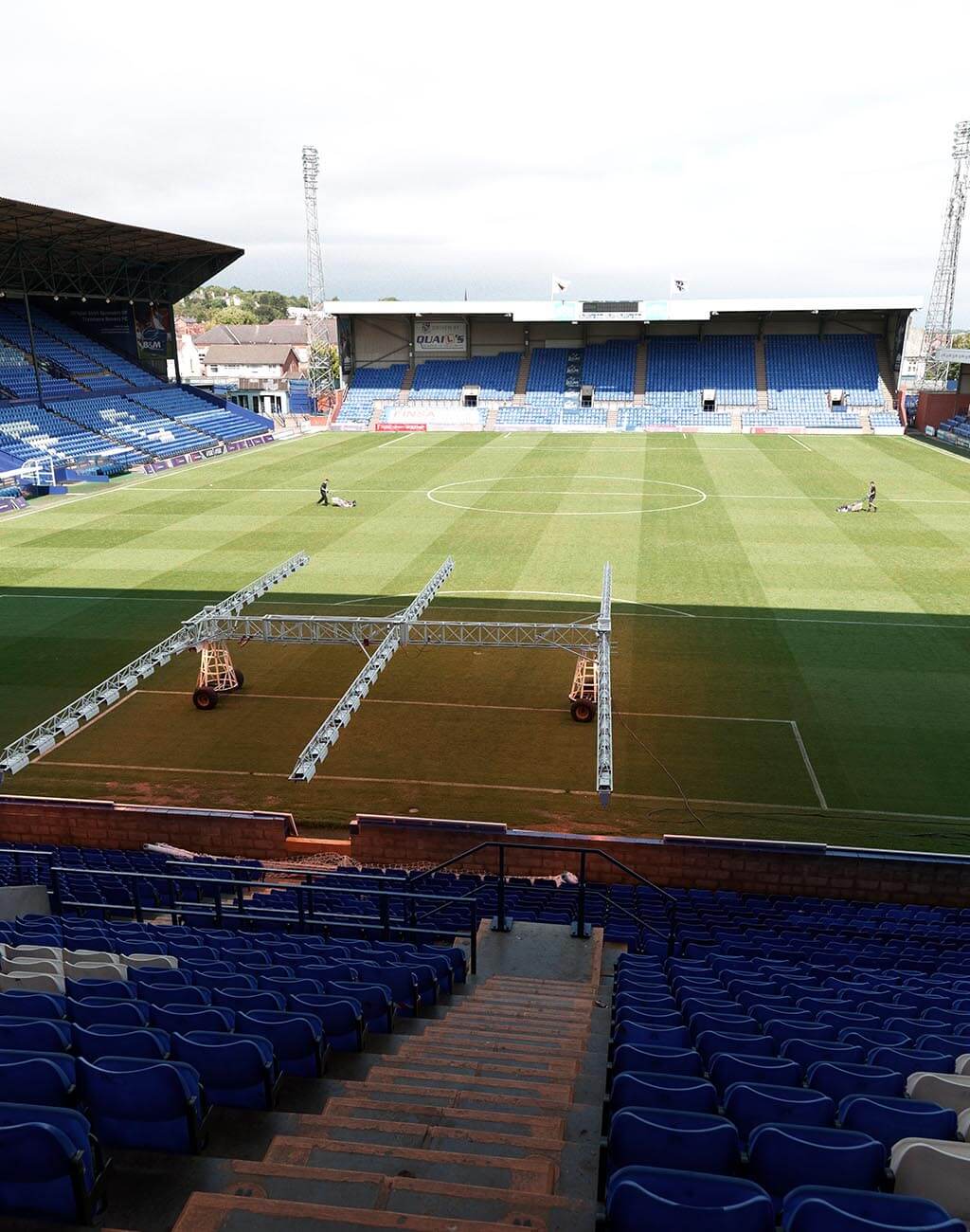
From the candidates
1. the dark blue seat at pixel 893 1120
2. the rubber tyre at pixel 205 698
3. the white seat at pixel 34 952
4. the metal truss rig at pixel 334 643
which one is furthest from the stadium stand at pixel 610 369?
the dark blue seat at pixel 893 1120

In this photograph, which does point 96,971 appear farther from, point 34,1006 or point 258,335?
point 258,335

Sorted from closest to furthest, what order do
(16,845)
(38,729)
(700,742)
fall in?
(16,845) → (38,729) → (700,742)

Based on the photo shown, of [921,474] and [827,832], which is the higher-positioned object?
[921,474]

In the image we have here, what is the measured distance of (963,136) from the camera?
249ft

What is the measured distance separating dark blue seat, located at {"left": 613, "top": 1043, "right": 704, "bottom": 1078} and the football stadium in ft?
0.08

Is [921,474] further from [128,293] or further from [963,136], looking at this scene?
[128,293]

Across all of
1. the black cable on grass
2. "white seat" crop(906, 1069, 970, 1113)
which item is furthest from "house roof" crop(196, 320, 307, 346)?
"white seat" crop(906, 1069, 970, 1113)

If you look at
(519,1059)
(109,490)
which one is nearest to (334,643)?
(519,1059)

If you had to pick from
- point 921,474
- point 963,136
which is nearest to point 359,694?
point 921,474

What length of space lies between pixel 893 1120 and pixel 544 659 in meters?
20.8

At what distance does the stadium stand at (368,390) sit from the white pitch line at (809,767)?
6390 centimetres

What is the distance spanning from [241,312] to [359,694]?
601 ft

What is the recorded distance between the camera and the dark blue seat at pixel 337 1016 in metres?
6.88

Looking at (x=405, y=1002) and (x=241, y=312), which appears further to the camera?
(x=241, y=312)
